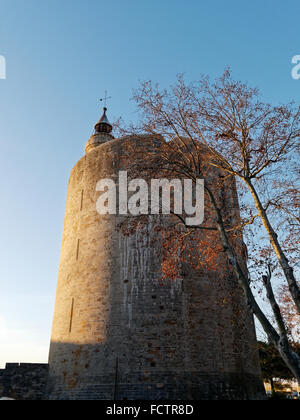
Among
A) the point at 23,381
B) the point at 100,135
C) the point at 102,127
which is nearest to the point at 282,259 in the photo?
the point at 23,381

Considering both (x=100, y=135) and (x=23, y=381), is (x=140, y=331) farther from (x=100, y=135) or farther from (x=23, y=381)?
(x=100, y=135)

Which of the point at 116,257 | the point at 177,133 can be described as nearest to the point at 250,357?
the point at 116,257

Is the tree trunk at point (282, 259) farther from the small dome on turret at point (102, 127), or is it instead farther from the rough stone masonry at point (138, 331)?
the small dome on turret at point (102, 127)

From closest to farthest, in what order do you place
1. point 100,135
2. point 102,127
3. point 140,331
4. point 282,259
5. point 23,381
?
point 282,259 → point 140,331 → point 23,381 → point 100,135 → point 102,127

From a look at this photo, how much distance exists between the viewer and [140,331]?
1326 cm

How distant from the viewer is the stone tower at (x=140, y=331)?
1254 centimetres

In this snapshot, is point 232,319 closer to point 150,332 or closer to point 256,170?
point 150,332

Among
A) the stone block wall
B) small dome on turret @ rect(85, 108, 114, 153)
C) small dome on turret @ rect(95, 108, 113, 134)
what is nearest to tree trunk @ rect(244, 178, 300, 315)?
the stone block wall

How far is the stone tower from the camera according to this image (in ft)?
41.1

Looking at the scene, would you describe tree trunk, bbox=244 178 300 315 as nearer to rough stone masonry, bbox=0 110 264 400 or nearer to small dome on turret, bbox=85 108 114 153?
rough stone masonry, bbox=0 110 264 400

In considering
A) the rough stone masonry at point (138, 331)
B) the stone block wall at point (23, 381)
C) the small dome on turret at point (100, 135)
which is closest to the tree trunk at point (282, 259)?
the rough stone masonry at point (138, 331)

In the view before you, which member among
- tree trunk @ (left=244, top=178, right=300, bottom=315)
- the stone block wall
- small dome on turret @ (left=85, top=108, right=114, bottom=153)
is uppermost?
small dome on turret @ (left=85, top=108, right=114, bottom=153)

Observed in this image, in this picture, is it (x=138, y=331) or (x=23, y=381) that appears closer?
(x=138, y=331)

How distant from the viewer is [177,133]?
33.8 feet
